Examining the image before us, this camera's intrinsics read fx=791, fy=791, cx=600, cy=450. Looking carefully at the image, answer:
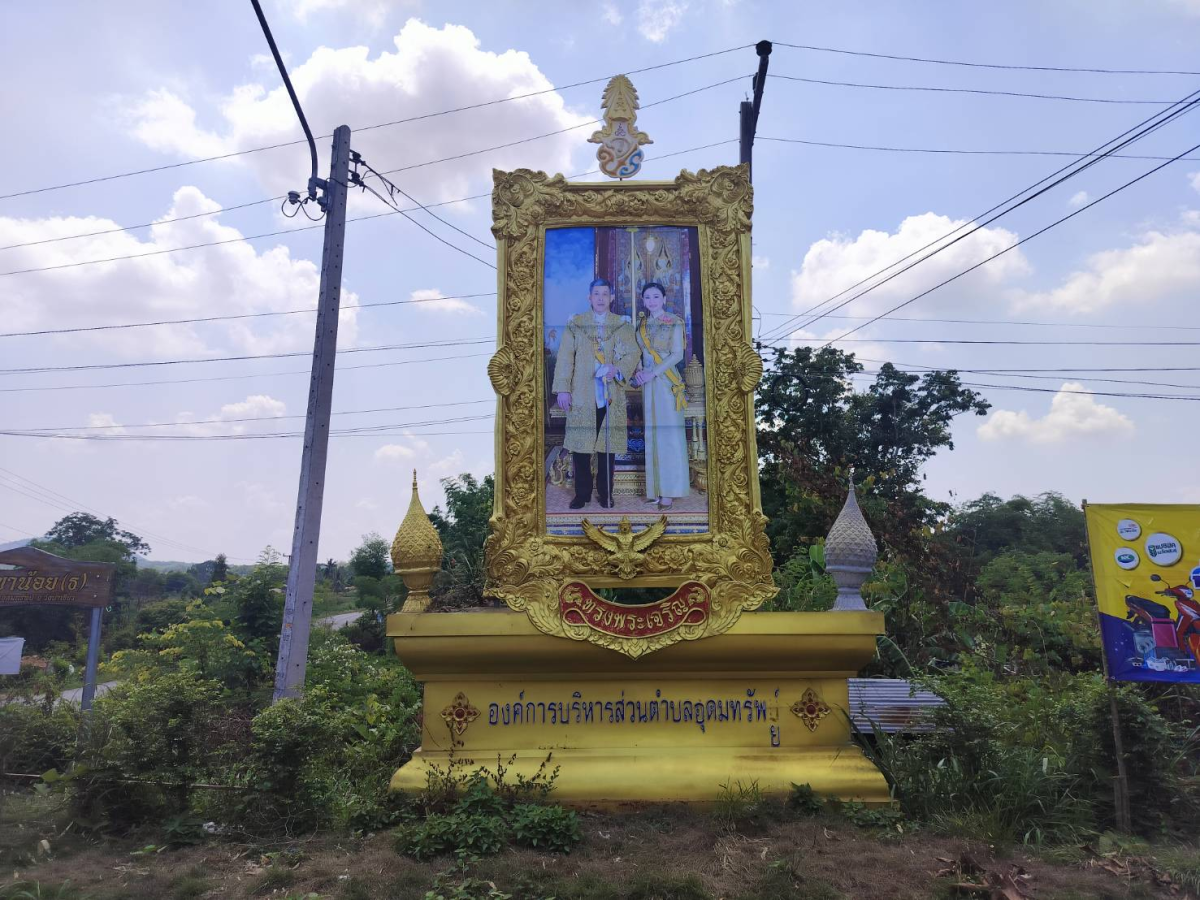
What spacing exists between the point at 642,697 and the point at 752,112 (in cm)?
979

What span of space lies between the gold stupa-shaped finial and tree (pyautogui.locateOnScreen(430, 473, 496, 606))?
69 cm

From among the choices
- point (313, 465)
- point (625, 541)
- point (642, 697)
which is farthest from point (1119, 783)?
point (313, 465)

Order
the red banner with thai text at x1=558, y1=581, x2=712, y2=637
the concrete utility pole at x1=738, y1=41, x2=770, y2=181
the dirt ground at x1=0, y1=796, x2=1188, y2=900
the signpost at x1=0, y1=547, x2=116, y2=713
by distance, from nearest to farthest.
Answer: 1. the dirt ground at x1=0, y1=796, x2=1188, y2=900
2. the red banner with thai text at x1=558, y1=581, x2=712, y2=637
3. the signpost at x1=0, y1=547, x2=116, y2=713
4. the concrete utility pole at x1=738, y1=41, x2=770, y2=181

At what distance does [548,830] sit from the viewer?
588 centimetres

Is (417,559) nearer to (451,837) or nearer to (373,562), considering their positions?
(451,837)

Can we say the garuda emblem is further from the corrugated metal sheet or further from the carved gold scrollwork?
the corrugated metal sheet

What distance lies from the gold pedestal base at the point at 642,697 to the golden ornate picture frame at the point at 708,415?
29 cm

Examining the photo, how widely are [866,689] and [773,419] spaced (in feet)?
32.4

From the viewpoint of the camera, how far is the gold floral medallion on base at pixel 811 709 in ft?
23.0

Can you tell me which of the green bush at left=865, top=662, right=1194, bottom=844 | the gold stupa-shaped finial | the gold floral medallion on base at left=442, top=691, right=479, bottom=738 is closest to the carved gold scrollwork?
the gold stupa-shaped finial

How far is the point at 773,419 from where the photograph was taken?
17.5 meters

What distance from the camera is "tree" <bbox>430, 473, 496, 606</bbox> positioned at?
1052cm

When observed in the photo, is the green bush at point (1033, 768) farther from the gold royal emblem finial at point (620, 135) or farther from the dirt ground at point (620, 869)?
the gold royal emblem finial at point (620, 135)

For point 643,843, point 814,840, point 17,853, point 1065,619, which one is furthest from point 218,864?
point 1065,619
